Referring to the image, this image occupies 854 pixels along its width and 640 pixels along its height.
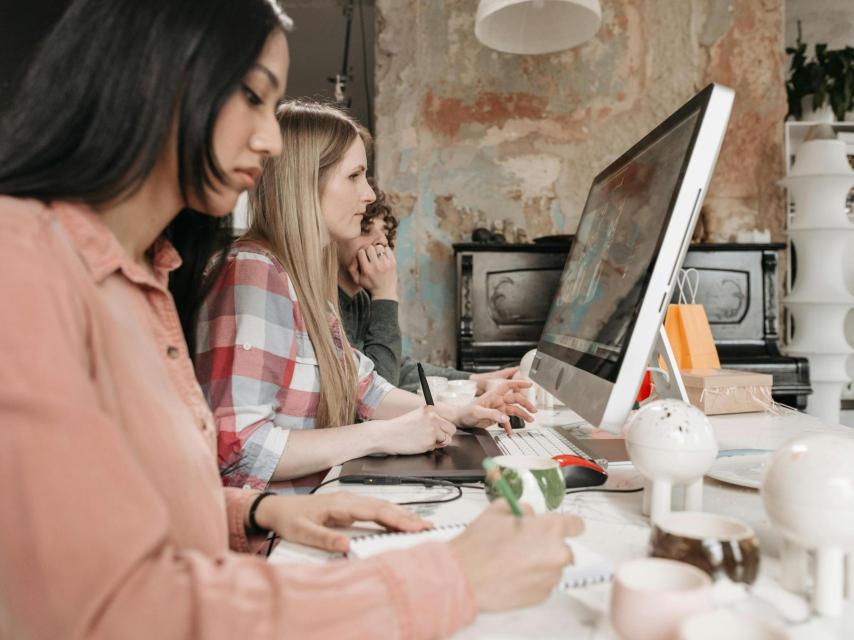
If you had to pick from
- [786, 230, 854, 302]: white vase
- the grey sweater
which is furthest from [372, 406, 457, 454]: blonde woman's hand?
[786, 230, 854, 302]: white vase

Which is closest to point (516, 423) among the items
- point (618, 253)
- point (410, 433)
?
point (410, 433)

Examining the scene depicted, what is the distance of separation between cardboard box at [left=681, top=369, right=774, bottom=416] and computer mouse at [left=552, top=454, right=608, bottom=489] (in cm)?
62

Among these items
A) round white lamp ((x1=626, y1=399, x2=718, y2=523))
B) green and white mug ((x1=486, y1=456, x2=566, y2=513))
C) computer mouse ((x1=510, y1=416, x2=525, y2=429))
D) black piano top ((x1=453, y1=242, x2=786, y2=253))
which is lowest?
computer mouse ((x1=510, y1=416, x2=525, y2=429))

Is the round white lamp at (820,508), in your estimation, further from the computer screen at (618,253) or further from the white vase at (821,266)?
the white vase at (821,266)

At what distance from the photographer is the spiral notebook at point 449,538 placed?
612 mm

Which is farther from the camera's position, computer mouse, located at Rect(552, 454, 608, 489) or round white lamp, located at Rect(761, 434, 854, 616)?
computer mouse, located at Rect(552, 454, 608, 489)

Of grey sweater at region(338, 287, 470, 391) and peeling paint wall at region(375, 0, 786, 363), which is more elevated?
peeling paint wall at region(375, 0, 786, 363)

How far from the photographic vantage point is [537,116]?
3982 mm

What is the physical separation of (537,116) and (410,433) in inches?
127

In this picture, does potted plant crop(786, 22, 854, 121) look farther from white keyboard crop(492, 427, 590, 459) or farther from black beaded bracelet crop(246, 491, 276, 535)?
black beaded bracelet crop(246, 491, 276, 535)

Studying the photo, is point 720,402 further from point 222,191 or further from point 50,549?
point 50,549

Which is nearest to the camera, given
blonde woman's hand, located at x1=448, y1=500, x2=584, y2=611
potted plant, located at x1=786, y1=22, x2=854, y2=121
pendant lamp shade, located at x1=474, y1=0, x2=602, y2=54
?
blonde woman's hand, located at x1=448, y1=500, x2=584, y2=611

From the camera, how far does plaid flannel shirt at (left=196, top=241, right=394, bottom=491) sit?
111 centimetres

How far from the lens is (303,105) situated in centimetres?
148
